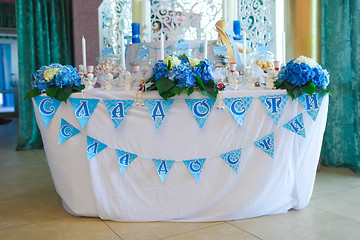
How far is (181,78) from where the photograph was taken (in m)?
1.87

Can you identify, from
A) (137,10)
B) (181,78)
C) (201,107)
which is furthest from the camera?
(137,10)

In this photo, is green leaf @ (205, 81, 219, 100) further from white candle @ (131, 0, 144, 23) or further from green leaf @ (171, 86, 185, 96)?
white candle @ (131, 0, 144, 23)

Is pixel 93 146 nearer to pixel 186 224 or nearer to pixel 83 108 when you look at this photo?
pixel 83 108

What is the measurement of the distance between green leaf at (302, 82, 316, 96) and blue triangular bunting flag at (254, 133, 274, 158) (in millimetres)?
326

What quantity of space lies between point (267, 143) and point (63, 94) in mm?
1260

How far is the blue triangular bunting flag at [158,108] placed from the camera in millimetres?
1953

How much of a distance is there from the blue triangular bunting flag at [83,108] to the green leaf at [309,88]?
124cm

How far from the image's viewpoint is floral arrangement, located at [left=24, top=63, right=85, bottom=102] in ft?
6.64

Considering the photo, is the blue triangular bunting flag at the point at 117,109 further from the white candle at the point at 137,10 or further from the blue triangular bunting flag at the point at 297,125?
the white candle at the point at 137,10

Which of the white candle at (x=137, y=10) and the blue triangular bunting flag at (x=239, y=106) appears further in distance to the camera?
the white candle at (x=137, y=10)

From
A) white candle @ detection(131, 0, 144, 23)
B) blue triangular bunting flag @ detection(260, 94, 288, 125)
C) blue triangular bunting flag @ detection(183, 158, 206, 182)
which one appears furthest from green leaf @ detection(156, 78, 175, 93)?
white candle @ detection(131, 0, 144, 23)

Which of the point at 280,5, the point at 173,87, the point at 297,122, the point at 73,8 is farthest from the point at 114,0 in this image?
the point at 297,122

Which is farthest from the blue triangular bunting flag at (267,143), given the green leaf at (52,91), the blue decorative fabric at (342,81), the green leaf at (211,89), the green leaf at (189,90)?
the blue decorative fabric at (342,81)

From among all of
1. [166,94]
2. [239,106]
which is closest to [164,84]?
[166,94]
